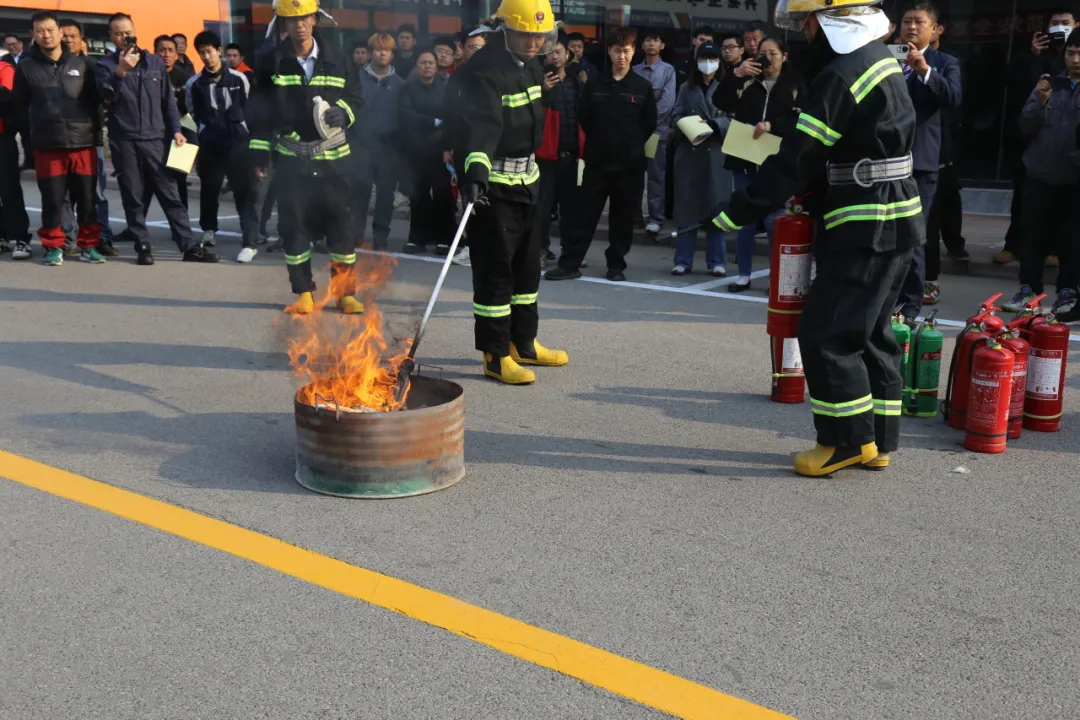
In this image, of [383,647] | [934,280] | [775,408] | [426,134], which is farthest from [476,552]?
[426,134]

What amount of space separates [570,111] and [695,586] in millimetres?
7116

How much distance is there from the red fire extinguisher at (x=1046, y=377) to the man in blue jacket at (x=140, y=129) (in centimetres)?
769

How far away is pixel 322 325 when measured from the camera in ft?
25.7

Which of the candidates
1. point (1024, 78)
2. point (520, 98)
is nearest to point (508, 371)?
point (520, 98)

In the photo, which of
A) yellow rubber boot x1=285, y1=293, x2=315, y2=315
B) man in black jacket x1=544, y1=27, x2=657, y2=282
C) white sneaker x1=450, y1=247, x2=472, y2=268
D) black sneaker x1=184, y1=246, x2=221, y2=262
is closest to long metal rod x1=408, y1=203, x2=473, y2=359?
yellow rubber boot x1=285, y1=293, x2=315, y2=315

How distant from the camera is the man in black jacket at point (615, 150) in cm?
988

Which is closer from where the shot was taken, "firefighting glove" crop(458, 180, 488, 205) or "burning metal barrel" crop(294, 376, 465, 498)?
"burning metal barrel" crop(294, 376, 465, 498)

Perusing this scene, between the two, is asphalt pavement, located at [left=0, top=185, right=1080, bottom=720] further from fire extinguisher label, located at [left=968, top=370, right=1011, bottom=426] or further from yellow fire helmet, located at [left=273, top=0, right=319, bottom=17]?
yellow fire helmet, located at [left=273, top=0, right=319, bottom=17]

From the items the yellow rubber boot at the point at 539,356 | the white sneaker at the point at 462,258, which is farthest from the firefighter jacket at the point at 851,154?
the white sneaker at the point at 462,258

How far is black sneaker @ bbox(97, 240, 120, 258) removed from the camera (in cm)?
1123

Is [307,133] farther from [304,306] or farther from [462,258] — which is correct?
[462,258]

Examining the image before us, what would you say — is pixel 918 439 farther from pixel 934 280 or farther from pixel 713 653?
pixel 934 280

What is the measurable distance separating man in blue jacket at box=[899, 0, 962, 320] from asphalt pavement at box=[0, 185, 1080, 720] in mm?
1852

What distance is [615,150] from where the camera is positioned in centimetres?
991
